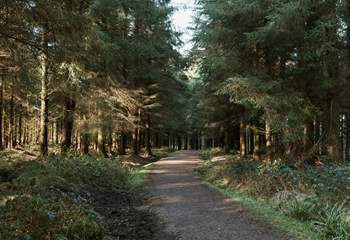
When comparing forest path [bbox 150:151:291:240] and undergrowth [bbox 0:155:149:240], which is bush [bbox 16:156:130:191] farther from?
forest path [bbox 150:151:291:240]

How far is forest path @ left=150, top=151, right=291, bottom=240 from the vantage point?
806 cm

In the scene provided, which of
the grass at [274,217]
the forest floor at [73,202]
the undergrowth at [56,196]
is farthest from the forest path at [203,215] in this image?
the undergrowth at [56,196]

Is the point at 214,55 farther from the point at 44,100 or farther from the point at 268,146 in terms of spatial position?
the point at 44,100

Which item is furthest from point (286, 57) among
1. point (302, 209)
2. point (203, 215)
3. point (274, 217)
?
point (203, 215)

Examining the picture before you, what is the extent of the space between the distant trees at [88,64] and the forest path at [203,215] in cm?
445

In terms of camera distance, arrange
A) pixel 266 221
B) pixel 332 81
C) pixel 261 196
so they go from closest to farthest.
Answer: pixel 266 221, pixel 261 196, pixel 332 81

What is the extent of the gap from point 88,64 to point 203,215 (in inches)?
254

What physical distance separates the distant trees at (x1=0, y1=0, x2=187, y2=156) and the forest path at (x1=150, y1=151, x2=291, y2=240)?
445cm

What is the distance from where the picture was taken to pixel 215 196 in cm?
1273

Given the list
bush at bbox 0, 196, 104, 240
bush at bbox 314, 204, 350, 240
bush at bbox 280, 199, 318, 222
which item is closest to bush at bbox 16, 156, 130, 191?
bush at bbox 0, 196, 104, 240

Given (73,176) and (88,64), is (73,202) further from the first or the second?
(88,64)

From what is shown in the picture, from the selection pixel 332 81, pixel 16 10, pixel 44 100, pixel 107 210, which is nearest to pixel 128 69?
pixel 44 100

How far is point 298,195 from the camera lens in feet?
34.3

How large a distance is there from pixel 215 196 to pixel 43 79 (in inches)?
363
